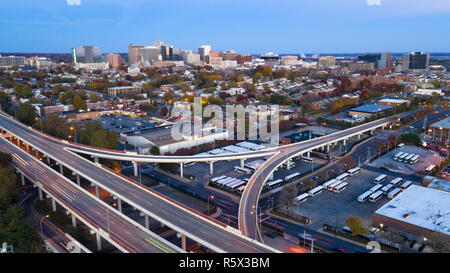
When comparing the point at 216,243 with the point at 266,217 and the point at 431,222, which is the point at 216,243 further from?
the point at 431,222

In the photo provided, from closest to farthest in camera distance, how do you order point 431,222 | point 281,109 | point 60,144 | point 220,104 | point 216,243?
point 216,243 → point 431,222 → point 60,144 → point 281,109 → point 220,104

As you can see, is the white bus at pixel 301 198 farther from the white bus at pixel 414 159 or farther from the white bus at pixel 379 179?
the white bus at pixel 414 159

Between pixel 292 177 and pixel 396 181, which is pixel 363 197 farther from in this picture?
pixel 292 177

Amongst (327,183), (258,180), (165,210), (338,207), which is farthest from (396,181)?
(165,210)

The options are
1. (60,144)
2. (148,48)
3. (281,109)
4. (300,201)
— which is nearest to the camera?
(300,201)

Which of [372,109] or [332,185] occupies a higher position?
[372,109]

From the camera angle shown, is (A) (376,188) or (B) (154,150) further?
(B) (154,150)
